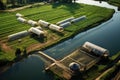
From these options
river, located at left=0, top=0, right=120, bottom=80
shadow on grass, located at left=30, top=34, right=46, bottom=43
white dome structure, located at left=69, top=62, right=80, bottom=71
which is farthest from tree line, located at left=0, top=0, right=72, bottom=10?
white dome structure, located at left=69, top=62, right=80, bottom=71

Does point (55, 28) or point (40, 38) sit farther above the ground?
point (55, 28)

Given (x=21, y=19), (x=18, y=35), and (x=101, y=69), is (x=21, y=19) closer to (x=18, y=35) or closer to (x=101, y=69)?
(x=18, y=35)

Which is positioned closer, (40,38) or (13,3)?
(40,38)

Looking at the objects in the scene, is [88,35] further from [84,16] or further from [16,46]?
[16,46]

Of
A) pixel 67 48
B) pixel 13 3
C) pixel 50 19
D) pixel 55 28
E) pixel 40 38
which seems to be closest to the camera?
pixel 67 48

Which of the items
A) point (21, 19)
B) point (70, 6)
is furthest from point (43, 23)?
point (70, 6)

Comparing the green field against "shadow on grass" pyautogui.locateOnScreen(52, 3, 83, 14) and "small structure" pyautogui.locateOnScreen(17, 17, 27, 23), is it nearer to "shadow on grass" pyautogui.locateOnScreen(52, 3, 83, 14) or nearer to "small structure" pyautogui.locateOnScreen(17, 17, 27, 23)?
"shadow on grass" pyautogui.locateOnScreen(52, 3, 83, 14)
